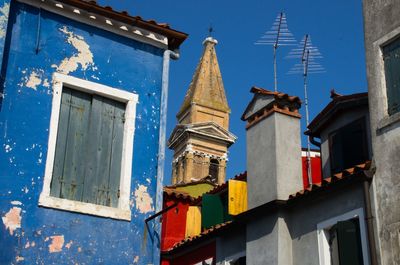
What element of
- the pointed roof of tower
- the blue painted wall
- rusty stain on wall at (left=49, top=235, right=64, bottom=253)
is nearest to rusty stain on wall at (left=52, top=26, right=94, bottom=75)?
the blue painted wall

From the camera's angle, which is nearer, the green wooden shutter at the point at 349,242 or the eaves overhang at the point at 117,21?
the eaves overhang at the point at 117,21

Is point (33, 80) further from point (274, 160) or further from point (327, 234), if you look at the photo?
point (327, 234)

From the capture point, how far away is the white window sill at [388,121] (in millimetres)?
10930

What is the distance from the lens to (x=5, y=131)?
365 inches

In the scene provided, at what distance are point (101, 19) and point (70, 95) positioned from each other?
150 cm

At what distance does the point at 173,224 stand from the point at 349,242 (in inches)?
412

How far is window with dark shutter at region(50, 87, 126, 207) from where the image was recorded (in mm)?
9664

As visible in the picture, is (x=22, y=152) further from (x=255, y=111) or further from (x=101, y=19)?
(x=255, y=111)

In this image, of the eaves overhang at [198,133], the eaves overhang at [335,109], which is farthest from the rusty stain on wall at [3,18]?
the eaves overhang at [198,133]

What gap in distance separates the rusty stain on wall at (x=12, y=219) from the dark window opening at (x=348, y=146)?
8.29 m

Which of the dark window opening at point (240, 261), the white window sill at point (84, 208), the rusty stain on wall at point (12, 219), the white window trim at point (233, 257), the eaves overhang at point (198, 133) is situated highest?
the eaves overhang at point (198, 133)

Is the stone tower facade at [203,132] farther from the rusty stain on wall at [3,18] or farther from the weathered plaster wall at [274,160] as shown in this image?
the rusty stain on wall at [3,18]

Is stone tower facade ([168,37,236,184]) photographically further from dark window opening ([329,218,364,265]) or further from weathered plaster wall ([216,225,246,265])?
→ dark window opening ([329,218,364,265])

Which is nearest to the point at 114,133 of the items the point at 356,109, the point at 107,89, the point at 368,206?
the point at 107,89
